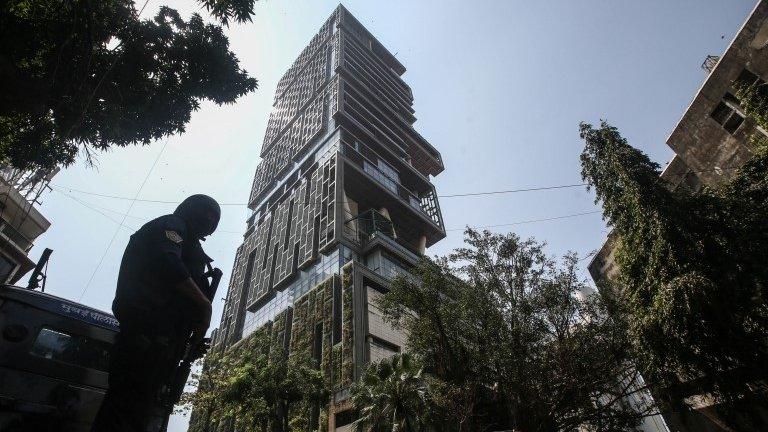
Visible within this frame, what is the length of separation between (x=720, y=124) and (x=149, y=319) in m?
25.6

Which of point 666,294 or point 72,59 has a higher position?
point 72,59

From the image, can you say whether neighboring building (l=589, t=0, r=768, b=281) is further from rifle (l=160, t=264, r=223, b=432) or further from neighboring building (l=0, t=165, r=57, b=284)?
neighboring building (l=0, t=165, r=57, b=284)

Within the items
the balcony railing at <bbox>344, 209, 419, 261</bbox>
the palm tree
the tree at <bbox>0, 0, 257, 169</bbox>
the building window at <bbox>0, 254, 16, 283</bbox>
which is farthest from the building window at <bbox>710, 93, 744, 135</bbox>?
the building window at <bbox>0, 254, 16, 283</bbox>

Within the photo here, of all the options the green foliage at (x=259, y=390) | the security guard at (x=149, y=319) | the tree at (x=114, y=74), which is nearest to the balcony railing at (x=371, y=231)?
the green foliage at (x=259, y=390)

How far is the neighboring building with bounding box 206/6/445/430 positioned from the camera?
3462cm

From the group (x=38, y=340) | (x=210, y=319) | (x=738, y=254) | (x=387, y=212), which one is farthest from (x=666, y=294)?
(x=387, y=212)

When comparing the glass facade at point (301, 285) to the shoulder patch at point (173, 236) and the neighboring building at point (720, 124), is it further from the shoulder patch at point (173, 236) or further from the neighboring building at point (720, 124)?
the shoulder patch at point (173, 236)

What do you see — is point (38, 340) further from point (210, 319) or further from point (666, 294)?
point (666, 294)

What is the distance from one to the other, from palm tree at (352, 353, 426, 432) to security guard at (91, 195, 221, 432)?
17494 millimetres

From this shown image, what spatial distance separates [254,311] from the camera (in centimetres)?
4859

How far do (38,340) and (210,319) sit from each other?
3.42 metres

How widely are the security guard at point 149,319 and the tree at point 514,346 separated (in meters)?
15.3

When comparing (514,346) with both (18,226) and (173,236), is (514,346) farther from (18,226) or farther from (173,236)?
(18,226)

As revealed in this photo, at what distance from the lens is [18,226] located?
20453mm
